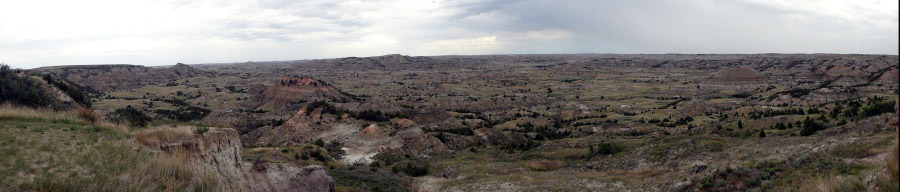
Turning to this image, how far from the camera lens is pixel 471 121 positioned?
63094 mm

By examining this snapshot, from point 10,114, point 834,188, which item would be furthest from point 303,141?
A: point 834,188

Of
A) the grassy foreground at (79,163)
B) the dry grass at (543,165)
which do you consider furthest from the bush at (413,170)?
the grassy foreground at (79,163)

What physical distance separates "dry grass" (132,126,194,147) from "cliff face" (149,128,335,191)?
0.20 metres

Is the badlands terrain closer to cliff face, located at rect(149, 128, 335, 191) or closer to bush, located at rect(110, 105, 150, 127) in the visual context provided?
cliff face, located at rect(149, 128, 335, 191)

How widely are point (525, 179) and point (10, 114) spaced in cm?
2105

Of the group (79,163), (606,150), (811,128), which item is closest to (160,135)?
(79,163)

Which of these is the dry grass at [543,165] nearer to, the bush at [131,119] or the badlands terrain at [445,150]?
the badlands terrain at [445,150]

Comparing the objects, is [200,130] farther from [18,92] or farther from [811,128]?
[18,92]

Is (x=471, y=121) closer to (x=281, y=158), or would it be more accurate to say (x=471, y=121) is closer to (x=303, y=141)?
(x=303, y=141)

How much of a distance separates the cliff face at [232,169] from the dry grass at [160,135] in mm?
198

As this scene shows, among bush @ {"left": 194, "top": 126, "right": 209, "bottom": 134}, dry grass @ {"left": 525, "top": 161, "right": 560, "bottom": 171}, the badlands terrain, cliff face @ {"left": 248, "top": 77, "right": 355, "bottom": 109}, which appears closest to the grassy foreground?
the badlands terrain

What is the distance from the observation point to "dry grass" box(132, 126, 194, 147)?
44.0ft

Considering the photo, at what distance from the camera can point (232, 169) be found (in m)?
16.1

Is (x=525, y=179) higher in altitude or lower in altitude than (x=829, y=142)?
lower
